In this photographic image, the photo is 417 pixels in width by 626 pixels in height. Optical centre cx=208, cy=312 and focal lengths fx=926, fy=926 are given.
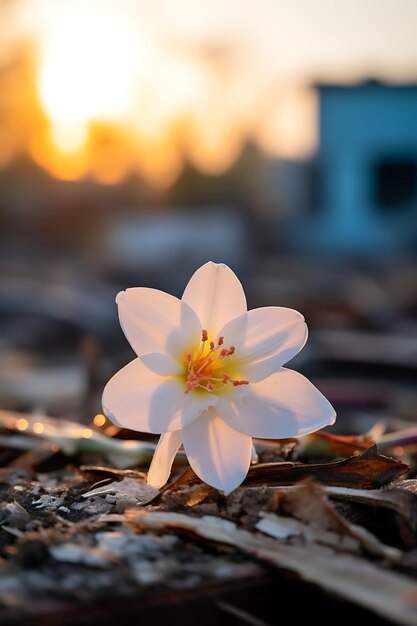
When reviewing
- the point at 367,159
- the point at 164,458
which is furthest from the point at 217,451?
the point at 367,159

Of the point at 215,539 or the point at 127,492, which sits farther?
the point at 127,492

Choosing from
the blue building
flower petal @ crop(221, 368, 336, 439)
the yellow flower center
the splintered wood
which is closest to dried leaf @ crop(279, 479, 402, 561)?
the splintered wood

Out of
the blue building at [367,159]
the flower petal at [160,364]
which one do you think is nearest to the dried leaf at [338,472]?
the flower petal at [160,364]

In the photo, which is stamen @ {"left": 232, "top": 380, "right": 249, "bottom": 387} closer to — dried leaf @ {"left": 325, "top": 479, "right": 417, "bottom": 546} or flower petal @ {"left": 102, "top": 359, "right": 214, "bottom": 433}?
flower petal @ {"left": 102, "top": 359, "right": 214, "bottom": 433}

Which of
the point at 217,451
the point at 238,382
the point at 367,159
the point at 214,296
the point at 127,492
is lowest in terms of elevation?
the point at 127,492

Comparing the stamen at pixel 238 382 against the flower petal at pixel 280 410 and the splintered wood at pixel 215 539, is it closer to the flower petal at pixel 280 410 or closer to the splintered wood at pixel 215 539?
the flower petal at pixel 280 410

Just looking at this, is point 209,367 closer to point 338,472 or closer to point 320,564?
point 338,472

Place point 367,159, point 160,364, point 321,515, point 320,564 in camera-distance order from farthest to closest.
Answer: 1. point 367,159
2. point 160,364
3. point 321,515
4. point 320,564
